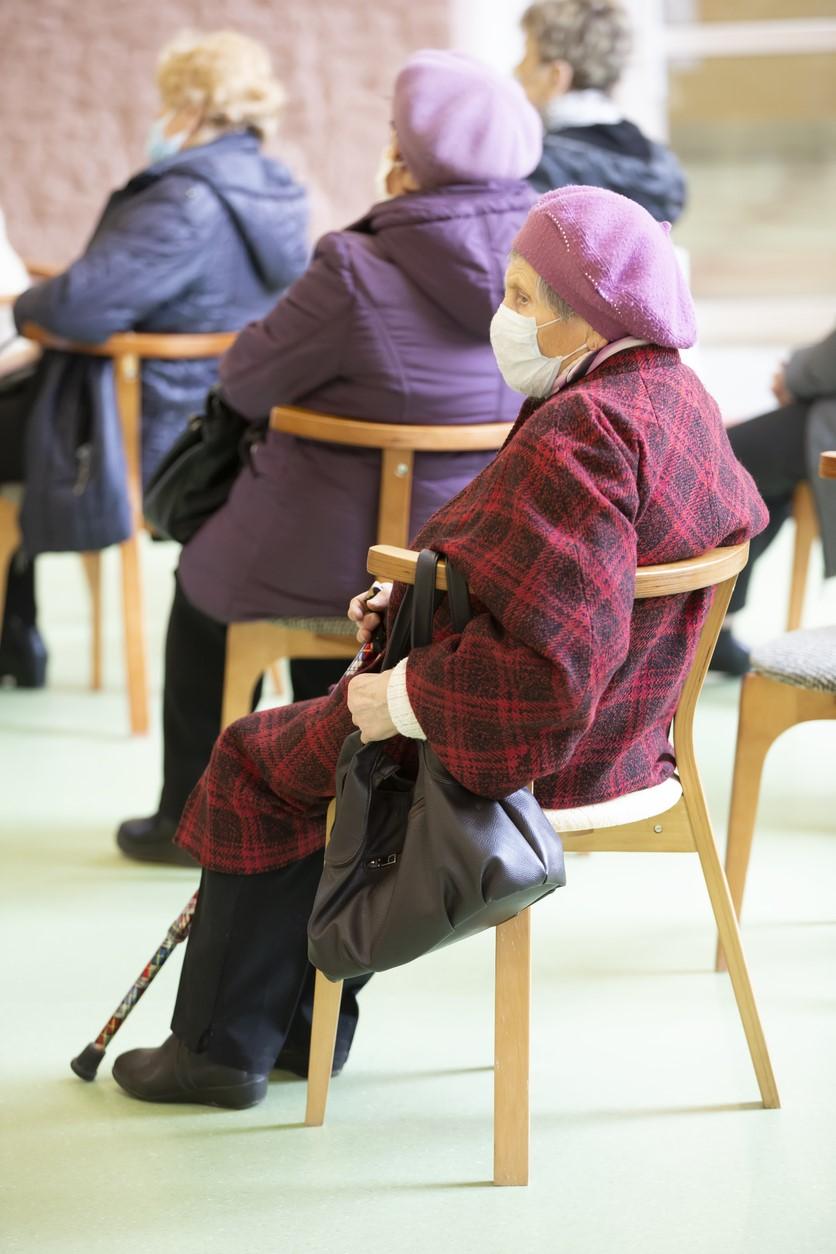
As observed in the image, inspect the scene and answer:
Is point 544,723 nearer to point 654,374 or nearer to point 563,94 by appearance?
point 654,374

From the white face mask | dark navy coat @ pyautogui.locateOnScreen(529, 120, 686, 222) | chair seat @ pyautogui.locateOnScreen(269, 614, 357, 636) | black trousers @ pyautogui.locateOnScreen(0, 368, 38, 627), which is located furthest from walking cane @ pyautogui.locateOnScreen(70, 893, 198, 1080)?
dark navy coat @ pyautogui.locateOnScreen(529, 120, 686, 222)

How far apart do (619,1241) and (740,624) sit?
2.65 metres

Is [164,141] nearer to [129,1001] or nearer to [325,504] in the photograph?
[325,504]

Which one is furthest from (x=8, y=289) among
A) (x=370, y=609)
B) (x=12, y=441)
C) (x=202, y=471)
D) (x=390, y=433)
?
(x=370, y=609)

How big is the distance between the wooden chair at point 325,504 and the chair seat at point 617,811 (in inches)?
27.4

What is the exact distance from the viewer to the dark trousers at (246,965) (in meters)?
1.90

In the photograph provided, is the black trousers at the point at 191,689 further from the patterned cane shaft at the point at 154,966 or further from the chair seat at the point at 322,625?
the patterned cane shaft at the point at 154,966

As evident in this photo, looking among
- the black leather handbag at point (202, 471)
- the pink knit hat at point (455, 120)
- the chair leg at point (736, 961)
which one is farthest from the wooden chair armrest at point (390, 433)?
the chair leg at point (736, 961)

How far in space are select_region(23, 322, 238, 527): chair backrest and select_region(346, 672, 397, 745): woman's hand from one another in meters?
1.57

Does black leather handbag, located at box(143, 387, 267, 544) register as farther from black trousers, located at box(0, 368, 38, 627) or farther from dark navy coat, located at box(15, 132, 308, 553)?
black trousers, located at box(0, 368, 38, 627)

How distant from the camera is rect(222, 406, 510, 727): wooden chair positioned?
238 cm

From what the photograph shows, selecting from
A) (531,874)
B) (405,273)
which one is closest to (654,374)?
(531,874)

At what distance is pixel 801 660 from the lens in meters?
2.21

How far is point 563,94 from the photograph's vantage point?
11.8 ft
